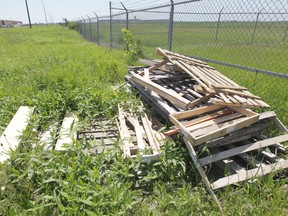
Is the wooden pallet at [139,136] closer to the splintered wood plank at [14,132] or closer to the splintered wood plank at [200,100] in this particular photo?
the splintered wood plank at [200,100]

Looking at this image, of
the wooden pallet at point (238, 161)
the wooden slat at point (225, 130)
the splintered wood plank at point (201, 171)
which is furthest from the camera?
the wooden slat at point (225, 130)

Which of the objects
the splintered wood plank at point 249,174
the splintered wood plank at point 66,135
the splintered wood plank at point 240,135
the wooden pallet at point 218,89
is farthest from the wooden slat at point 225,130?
the splintered wood plank at point 66,135

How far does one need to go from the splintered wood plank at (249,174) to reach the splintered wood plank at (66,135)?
1742 millimetres

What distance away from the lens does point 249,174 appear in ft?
7.66

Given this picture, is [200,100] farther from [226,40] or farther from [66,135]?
[226,40]

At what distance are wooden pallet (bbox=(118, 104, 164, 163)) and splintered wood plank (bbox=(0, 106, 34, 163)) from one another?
142 centimetres

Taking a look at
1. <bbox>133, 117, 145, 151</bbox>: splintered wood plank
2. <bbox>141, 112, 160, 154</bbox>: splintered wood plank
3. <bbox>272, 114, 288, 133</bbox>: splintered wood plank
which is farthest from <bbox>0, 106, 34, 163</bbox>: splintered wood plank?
<bbox>272, 114, 288, 133</bbox>: splintered wood plank

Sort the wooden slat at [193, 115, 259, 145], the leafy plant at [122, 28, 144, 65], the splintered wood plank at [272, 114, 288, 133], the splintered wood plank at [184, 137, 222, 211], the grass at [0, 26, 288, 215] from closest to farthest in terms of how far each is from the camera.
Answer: the grass at [0, 26, 288, 215] < the splintered wood plank at [184, 137, 222, 211] < the wooden slat at [193, 115, 259, 145] < the splintered wood plank at [272, 114, 288, 133] < the leafy plant at [122, 28, 144, 65]

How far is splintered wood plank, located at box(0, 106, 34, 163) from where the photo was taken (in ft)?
9.01

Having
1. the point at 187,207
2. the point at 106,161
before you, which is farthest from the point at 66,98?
the point at 187,207

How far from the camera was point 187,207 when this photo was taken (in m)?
2.11

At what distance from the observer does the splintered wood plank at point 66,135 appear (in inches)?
109

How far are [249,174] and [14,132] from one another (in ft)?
10.4

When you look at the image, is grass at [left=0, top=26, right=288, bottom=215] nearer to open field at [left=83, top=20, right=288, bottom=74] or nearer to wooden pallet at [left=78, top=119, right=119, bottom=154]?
wooden pallet at [left=78, top=119, right=119, bottom=154]
